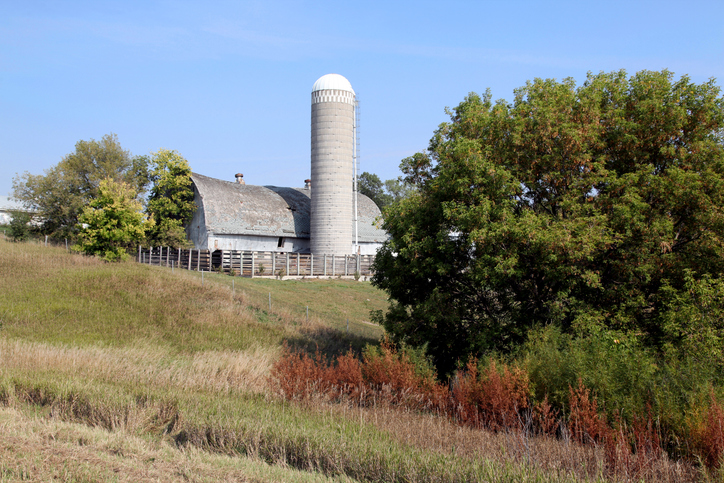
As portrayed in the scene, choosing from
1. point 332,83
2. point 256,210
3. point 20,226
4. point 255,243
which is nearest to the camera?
point 332,83

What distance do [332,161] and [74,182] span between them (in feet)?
79.8

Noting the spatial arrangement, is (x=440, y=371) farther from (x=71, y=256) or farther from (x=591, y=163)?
(x=71, y=256)

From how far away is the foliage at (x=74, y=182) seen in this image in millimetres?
43875

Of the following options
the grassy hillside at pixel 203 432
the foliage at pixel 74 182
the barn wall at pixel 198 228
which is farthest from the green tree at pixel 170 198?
the grassy hillside at pixel 203 432

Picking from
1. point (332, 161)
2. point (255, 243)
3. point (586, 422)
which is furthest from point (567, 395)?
point (255, 243)

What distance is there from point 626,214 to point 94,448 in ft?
32.6

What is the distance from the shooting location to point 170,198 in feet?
136

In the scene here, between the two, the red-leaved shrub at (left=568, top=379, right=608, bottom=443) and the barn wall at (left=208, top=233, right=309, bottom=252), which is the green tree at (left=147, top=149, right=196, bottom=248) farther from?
the red-leaved shrub at (left=568, top=379, right=608, bottom=443)

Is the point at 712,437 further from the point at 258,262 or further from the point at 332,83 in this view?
the point at 332,83

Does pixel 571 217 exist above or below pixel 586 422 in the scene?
above

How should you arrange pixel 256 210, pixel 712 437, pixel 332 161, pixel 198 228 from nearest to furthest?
pixel 712 437 < pixel 198 228 < pixel 332 161 < pixel 256 210

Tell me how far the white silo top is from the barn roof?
10405mm

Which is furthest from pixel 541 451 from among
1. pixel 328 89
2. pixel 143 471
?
pixel 328 89

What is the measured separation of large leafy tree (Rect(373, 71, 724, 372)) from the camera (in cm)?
1042
